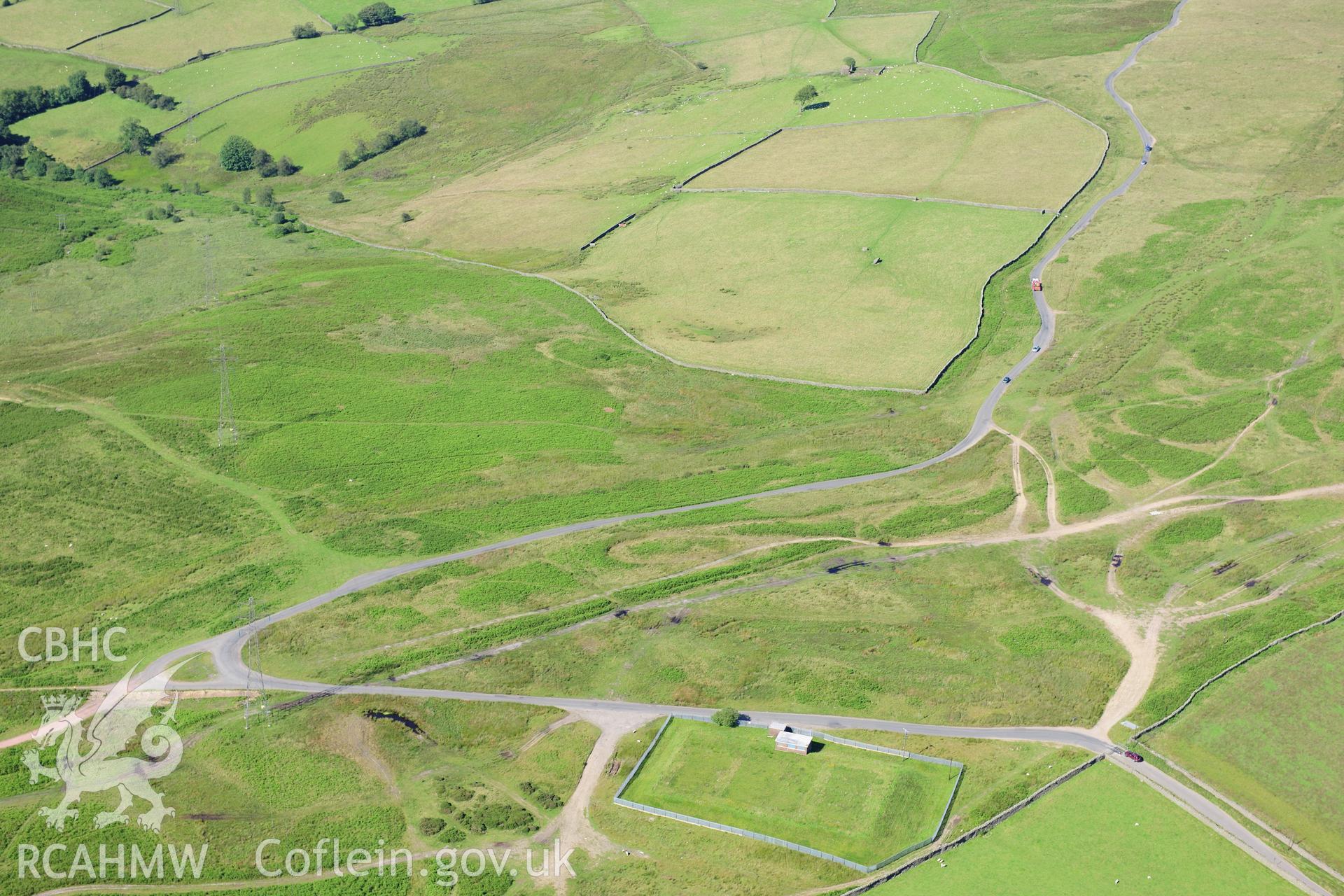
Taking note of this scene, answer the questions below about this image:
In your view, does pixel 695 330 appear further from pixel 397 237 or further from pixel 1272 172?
pixel 1272 172

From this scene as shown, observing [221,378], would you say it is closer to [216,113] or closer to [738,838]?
[738,838]

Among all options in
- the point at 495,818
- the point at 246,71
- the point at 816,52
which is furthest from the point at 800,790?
the point at 246,71

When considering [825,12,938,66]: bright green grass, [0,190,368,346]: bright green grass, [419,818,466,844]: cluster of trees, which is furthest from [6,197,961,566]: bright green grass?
[825,12,938,66]: bright green grass

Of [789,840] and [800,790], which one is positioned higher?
[789,840]

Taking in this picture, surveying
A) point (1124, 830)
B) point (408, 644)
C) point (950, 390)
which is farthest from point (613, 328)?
point (1124, 830)

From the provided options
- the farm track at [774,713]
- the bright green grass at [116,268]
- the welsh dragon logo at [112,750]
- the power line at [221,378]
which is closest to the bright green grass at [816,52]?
the bright green grass at [116,268]

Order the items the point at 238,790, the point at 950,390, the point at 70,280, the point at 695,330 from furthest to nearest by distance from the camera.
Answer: the point at 70,280 → the point at 695,330 → the point at 950,390 → the point at 238,790

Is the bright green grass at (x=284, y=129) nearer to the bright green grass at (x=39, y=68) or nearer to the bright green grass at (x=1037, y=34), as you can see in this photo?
the bright green grass at (x=39, y=68)
